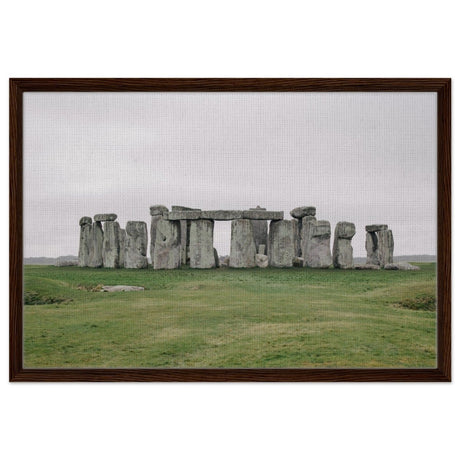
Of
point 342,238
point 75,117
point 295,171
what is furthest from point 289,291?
point 75,117

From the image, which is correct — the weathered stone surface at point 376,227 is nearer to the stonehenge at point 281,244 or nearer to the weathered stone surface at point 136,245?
the stonehenge at point 281,244

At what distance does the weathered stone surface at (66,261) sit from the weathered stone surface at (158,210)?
1086 millimetres

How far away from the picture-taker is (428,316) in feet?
18.3

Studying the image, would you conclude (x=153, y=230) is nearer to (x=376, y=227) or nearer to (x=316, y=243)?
(x=316, y=243)

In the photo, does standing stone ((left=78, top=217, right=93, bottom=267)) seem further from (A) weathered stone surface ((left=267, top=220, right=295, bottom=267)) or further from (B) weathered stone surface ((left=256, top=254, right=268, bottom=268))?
(A) weathered stone surface ((left=267, top=220, right=295, bottom=267))

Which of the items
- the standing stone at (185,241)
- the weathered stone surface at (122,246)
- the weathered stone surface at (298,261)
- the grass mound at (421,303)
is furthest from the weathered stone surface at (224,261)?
the grass mound at (421,303)

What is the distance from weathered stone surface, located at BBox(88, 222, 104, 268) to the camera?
5965 mm

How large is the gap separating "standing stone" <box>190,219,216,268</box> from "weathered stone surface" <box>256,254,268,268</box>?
581mm

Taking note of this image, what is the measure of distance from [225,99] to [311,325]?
9.02ft

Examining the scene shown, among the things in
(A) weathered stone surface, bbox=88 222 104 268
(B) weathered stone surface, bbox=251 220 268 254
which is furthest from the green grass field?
(B) weathered stone surface, bbox=251 220 268 254

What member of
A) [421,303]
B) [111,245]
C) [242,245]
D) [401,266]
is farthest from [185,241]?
[421,303]

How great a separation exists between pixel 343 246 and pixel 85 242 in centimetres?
318

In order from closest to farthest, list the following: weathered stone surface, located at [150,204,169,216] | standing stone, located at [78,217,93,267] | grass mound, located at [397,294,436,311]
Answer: grass mound, located at [397,294,436,311]
standing stone, located at [78,217,93,267]
weathered stone surface, located at [150,204,169,216]

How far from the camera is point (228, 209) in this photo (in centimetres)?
588
